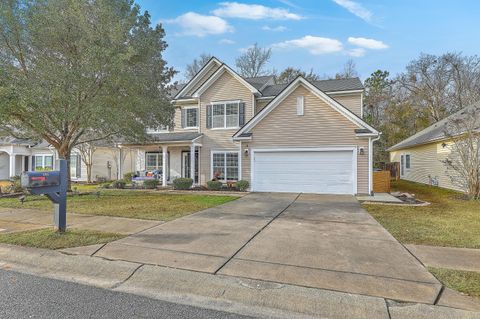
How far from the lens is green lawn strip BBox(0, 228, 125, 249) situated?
5414mm

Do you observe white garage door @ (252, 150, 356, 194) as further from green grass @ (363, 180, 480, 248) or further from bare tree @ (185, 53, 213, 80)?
bare tree @ (185, 53, 213, 80)

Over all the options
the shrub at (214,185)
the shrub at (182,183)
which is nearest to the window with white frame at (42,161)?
the shrub at (182,183)

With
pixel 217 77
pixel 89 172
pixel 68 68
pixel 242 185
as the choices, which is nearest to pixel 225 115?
pixel 217 77

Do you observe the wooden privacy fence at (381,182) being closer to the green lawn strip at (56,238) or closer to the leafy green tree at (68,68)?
the leafy green tree at (68,68)

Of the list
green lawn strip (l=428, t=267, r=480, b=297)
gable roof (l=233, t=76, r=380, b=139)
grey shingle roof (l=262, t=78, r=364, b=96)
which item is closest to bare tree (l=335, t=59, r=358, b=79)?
grey shingle roof (l=262, t=78, r=364, b=96)

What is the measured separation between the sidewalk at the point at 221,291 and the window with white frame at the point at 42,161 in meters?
23.4

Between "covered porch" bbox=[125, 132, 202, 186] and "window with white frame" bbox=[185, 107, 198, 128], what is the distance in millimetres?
777

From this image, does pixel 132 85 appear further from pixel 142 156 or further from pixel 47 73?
pixel 142 156

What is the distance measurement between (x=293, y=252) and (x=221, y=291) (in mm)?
1818

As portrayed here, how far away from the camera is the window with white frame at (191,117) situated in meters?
18.2

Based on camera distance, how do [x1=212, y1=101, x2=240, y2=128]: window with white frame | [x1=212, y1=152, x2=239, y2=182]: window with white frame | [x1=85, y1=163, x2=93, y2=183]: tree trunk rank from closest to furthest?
[x1=212, y1=152, x2=239, y2=182]: window with white frame < [x1=212, y1=101, x2=240, y2=128]: window with white frame < [x1=85, y1=163, x2=93, y2=183]: tree trunk

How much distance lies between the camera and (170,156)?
1875 cm

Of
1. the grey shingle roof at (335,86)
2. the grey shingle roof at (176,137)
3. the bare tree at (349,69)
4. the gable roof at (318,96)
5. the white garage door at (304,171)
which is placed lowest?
the white garage door at (304,171)

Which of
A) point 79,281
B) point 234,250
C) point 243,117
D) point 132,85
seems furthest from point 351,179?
point 79,281
